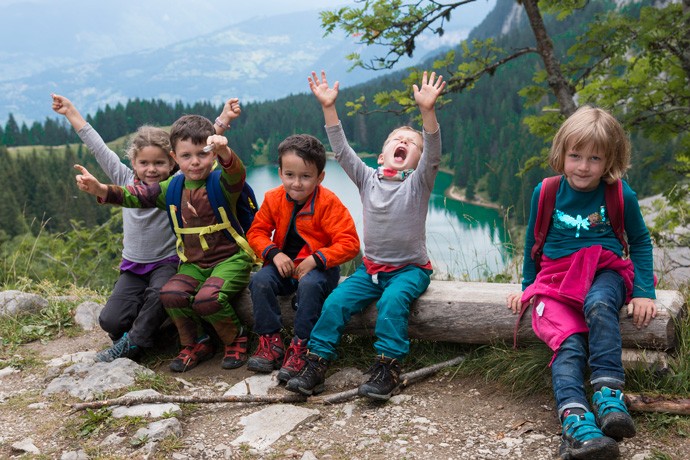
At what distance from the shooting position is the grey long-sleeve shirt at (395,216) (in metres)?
3.66

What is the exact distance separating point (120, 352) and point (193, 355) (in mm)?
522

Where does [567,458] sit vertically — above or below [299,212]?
below

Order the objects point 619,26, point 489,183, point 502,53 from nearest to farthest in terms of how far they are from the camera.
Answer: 1. point 619,26
2. point 502,53
3. point 489,183

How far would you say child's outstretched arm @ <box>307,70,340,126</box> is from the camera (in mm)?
3697

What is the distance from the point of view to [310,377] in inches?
135

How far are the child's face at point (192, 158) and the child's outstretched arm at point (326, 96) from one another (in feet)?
2.76

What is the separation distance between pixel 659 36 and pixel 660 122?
58.9 inches

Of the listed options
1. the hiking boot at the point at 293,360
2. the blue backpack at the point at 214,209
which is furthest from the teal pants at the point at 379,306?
the blue backpack at the point at 214,209

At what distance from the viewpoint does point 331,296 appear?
3623 millimetres

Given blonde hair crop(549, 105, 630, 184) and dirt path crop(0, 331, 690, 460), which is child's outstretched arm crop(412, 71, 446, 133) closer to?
blonde hair crop(549, 105, 630, 184)

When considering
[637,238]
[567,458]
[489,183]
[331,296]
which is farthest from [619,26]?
[489,183]

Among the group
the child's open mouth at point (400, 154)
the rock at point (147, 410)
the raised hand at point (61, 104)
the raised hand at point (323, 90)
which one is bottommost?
the rock at point (147, 410)

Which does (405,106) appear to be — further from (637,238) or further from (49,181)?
(49,181)

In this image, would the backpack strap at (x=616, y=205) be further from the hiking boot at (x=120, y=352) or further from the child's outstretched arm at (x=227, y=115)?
the hiking boot at (x=120, y=352)
